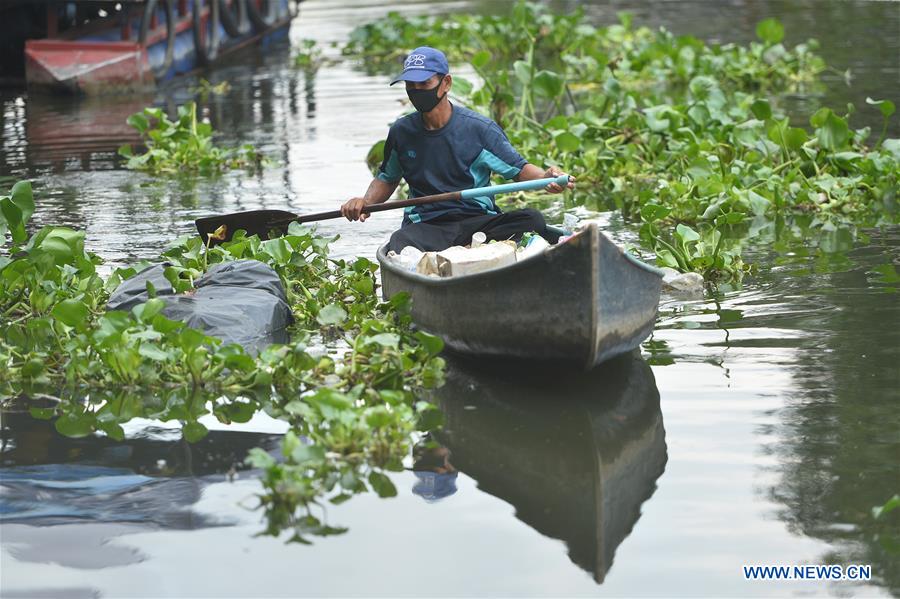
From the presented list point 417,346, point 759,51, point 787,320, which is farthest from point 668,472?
point 759,51

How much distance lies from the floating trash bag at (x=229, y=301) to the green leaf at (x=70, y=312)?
37 cm

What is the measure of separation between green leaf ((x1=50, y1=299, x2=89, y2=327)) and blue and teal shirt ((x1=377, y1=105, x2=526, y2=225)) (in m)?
1.75

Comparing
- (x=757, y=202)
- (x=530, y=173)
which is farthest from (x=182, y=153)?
(x=530, y=173)

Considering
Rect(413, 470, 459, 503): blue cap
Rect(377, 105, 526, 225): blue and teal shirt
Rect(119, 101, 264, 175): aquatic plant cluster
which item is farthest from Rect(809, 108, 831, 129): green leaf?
Rect(413, 470, 459, 503): blue cap

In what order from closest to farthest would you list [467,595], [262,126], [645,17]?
[467,595]
[262,126]
[645,17]

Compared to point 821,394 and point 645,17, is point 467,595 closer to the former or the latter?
point 821,394

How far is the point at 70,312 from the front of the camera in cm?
577

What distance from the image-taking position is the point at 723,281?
7238 mm

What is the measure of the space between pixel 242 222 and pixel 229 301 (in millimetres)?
1427

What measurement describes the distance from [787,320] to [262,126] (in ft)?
27.2

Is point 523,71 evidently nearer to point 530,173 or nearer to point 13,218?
point 530,173

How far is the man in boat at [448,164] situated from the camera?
626 centimetres

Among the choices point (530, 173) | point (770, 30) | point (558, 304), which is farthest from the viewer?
point (770, 30)

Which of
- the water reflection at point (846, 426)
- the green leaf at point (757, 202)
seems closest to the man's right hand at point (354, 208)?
the water reflection at point (846, 426)
